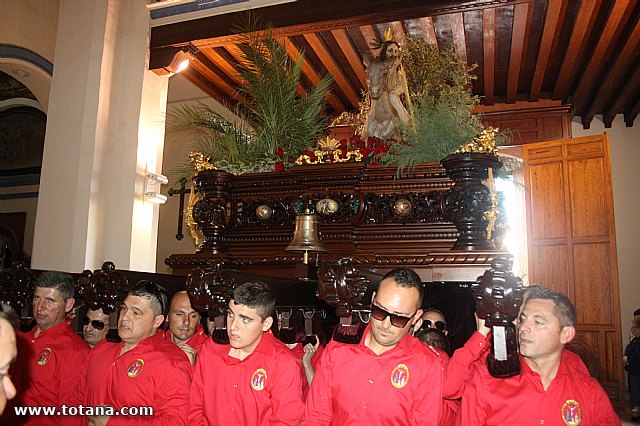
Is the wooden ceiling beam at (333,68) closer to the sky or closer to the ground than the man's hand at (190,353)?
closer to the sky

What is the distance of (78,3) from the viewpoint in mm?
7652

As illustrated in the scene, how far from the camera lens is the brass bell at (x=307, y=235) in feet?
14.1

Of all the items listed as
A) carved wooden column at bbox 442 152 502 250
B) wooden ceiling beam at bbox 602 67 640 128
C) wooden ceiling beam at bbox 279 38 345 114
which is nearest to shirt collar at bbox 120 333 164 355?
carved wooden column at bbox 442 152 502 250

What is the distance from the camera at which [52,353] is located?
322cm

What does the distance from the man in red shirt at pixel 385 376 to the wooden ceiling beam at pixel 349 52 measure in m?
6.09

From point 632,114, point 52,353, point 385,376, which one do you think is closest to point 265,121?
point 52,353

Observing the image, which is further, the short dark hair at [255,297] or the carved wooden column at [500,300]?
the short dark hair at [255,297]

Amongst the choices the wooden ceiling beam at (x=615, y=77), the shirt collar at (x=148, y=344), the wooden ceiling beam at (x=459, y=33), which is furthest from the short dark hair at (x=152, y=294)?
the wooden ceiling beam at (x=615, y=77)

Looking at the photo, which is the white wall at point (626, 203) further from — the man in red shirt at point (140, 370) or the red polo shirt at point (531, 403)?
the man in red shirt at point (140, 370)

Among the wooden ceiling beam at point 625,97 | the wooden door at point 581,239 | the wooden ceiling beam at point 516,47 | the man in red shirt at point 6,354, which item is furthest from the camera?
the wooden ceiling beam at point 625,97

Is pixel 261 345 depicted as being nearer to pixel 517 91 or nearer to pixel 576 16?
pixel 576 16

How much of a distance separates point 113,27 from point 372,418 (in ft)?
22.9

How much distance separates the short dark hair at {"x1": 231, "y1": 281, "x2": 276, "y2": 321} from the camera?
2.83 metres

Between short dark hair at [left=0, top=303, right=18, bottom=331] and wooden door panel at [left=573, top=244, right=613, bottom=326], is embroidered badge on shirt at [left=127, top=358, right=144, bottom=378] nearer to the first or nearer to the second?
short dark hair at [left=0, top=303, right=18, bottom=331]
